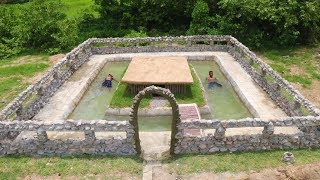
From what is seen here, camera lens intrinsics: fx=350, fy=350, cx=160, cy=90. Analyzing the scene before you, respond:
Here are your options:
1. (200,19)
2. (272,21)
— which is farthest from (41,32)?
(272,21)

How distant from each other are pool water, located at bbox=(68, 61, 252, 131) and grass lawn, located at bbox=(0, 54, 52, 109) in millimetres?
3427

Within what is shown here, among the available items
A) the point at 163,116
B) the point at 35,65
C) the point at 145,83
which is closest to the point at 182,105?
the point at 163,116

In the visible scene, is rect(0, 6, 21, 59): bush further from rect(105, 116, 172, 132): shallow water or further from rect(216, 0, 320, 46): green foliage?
rect(216, 0, 320, 46): green foliage

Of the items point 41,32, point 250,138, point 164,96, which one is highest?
point 164,96

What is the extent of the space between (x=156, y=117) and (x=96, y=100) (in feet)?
11.3

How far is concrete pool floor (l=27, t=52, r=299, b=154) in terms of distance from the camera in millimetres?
12797

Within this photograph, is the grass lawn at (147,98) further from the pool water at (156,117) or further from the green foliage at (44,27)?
the green foliage at (44,27)

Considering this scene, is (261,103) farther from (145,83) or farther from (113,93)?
(113,93)

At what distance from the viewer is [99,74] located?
20.0 m

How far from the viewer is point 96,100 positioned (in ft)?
54.8

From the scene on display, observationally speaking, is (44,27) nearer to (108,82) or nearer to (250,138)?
(108,82)

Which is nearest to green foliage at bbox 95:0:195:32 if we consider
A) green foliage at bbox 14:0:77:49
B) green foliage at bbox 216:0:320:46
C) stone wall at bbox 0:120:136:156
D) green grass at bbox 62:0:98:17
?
green foliage at bbox 216:0:320:46

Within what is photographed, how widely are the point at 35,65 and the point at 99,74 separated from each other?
4146mm

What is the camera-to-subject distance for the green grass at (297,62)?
58.8 feet
